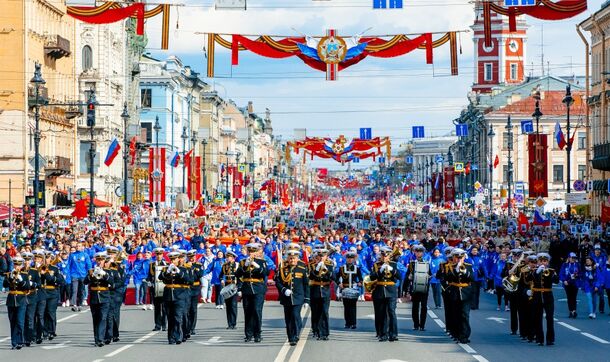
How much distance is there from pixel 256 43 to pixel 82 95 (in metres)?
52.9

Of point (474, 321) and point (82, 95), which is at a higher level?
point (82, 95)

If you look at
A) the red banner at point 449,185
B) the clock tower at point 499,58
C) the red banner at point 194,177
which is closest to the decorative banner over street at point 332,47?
the red banner at point 194,177

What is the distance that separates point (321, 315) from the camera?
2258cm

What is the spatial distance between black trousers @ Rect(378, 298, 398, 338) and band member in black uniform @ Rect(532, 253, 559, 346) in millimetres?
2399

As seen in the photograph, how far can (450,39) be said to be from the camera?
31.8 meters

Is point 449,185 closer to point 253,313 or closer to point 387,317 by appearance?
point 387,317

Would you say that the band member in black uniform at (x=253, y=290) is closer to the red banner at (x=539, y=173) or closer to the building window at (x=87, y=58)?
the red banner at (x=539, y=173)

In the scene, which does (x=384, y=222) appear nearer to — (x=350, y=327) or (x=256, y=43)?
(x=256, y=43)

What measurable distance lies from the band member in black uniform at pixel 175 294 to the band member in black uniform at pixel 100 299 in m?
0.97

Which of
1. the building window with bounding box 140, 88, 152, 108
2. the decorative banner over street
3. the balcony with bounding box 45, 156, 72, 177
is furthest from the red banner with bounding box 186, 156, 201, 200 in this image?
the decorative banner over street

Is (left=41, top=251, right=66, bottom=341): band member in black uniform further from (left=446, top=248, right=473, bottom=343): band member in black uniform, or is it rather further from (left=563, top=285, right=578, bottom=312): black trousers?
(left=563, top=285, right=578, bottom=312): black trousers

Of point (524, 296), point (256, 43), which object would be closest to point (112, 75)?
point (256, 43)

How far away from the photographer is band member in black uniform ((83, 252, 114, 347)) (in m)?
21.8

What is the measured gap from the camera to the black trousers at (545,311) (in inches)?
851
